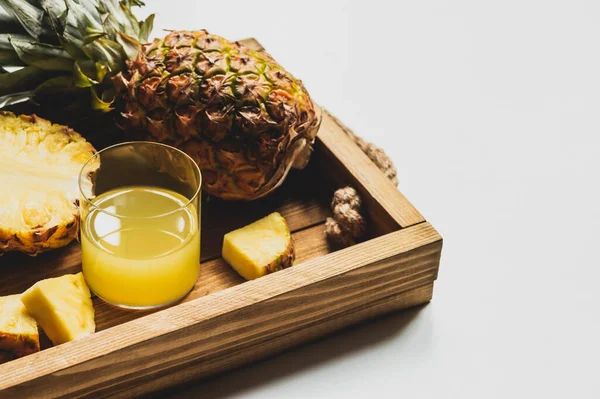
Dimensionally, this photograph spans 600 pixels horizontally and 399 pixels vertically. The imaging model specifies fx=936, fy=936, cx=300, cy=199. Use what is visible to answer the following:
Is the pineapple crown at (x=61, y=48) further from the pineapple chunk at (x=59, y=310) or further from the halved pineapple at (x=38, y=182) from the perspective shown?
the pineapple chunk at (x=59, y=310)

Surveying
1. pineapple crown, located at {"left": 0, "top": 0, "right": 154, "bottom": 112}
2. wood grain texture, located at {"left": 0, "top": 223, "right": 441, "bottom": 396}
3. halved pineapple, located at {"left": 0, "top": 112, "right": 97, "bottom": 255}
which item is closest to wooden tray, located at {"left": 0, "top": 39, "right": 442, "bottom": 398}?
wood grain texture, located at {"left": 0, "top": 223, "right": 441, "bottom": 396}

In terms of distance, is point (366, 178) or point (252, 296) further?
point (366, 178)

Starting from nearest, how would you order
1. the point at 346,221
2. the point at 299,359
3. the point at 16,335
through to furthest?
1. the point at 16,335
2. the point at 299,359
3. the point at 346,221

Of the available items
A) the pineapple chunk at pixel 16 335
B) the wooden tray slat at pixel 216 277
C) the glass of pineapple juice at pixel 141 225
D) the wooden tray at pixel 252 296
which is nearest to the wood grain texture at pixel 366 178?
the wooden tray at pixel 252 296

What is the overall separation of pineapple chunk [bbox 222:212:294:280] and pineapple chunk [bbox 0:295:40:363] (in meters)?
0.44

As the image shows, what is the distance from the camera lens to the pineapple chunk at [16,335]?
171cm

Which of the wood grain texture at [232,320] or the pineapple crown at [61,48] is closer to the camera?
the wood grain texture at [232,320]

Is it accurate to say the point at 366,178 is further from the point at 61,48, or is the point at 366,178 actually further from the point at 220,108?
the point at 61,48

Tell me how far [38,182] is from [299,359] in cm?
67

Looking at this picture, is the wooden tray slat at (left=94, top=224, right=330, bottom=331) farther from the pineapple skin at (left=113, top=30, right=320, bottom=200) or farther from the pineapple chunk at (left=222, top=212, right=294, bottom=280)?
the pineapple skin at (left=113, top=30, right=320, bottom=200)

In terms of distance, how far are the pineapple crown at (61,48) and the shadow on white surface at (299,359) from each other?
0.66 metres

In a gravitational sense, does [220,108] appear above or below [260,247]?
above

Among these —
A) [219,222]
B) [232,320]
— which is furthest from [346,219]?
[232,320]

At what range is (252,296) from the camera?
1768 mm
